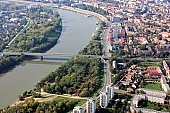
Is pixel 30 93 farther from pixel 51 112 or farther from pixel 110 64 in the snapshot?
pixel 110 64

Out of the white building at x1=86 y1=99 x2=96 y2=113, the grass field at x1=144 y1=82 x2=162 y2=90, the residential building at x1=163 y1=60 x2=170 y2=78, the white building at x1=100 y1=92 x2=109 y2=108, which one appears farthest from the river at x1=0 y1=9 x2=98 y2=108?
the residential building at x1=163 y1=60 x2=170 y2=78

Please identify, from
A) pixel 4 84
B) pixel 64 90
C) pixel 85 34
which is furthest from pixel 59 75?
pixel 85 34

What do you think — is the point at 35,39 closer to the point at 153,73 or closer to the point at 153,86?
the point at 153,73

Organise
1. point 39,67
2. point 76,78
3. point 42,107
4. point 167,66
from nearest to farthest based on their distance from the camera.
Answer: point 42,107, point 76,78, point 167,66, point 39,67

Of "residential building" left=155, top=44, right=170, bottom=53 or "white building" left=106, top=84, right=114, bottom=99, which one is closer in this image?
"white building" left=106, top=84, right=114, bottom=99

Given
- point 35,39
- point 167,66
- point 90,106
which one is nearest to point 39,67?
point 35,39

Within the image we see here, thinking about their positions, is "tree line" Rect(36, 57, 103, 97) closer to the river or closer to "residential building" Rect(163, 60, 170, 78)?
the river

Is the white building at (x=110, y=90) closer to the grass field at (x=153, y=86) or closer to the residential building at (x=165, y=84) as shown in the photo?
the grass field at (x=153, y=86)
